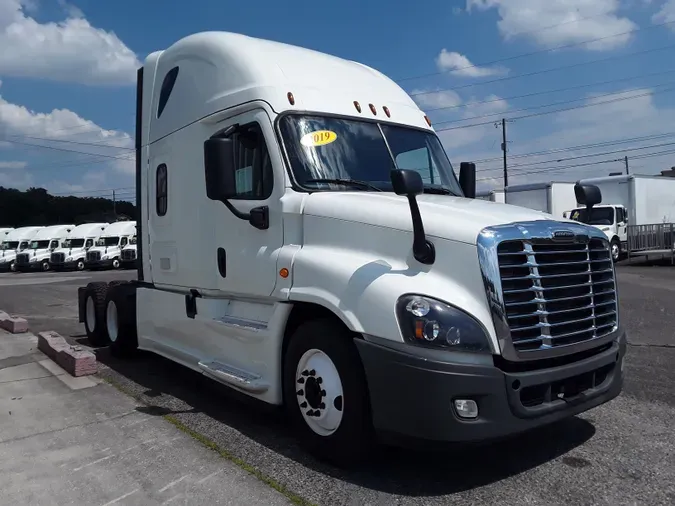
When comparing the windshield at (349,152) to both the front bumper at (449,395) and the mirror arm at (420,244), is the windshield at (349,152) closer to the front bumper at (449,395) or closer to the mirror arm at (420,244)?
the mirror arm at (420,244)

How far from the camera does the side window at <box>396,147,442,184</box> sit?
5355 mm

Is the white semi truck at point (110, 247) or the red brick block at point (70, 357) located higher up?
the white semi truck at point (110, 247)

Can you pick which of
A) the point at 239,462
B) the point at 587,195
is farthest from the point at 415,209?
the point at 239,462

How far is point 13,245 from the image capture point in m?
43.0

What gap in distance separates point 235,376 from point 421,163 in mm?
2456

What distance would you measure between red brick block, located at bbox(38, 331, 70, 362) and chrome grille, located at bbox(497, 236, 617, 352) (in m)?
6.36

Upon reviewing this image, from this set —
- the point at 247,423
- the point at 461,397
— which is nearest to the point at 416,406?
the point at 461,397

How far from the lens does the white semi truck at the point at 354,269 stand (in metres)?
3.71

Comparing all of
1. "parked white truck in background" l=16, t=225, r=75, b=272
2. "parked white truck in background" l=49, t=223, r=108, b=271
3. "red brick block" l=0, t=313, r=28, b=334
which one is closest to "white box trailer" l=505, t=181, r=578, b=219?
"red brick block" l=0, t=313, r=28, b=334

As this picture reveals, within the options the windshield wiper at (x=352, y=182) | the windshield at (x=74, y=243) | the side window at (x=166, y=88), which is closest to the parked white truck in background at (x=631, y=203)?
the side window at (x=166, y=88)

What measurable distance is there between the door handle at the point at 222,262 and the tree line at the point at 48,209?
68.5 metres

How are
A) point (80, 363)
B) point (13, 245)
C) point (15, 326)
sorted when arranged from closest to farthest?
point (80, 363) → point (15, 326) → point (13, 245)

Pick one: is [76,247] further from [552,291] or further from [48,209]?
[48,209]

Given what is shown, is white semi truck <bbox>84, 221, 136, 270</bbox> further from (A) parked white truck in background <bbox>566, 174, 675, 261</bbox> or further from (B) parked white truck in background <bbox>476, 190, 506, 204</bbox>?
(A) parked white truck in background <bbox>566, 174, 675, 261</bbox>
